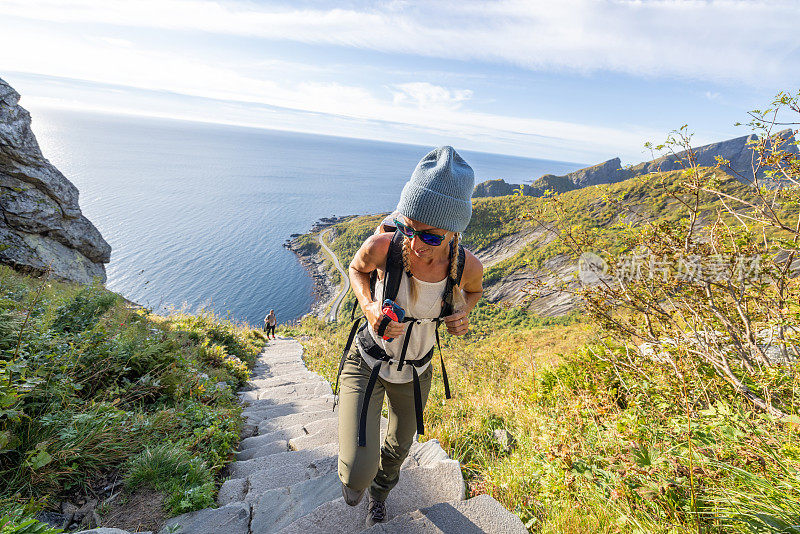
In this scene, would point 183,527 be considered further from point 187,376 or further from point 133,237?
point 133,237

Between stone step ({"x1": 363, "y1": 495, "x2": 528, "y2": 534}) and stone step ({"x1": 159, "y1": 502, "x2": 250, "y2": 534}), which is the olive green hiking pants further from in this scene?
stone step ({"x1": 159, "y1": 502, "x2": 250, "y2": 534})

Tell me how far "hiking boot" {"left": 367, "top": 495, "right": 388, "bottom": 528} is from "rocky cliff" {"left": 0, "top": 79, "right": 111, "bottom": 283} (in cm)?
1255

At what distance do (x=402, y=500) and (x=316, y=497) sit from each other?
0.76 meters

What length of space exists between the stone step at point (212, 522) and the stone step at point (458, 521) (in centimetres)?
100

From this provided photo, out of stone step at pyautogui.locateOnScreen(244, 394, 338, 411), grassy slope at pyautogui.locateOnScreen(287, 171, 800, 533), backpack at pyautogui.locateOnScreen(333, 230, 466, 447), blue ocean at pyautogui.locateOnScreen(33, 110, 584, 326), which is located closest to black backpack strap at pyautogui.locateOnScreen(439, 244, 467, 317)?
backpack at pyautogui.locateOnScreen(333, 230, 466, 447)

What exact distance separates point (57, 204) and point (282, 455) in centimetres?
1455

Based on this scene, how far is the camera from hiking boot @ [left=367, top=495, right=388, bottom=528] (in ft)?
9.09

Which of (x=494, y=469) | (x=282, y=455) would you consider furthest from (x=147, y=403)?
(x=494, y=469)

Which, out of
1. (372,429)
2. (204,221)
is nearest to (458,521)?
(372,429)

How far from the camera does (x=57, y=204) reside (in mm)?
12523

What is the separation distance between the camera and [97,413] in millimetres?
3258

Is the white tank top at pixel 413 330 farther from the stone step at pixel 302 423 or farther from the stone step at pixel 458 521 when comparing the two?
the stone step at pixel 302 423

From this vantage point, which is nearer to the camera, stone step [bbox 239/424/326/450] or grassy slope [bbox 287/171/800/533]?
grassy slope [bbox 287/171/800/533]

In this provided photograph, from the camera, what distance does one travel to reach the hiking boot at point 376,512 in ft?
9.09
